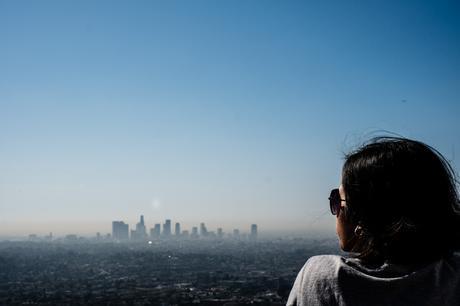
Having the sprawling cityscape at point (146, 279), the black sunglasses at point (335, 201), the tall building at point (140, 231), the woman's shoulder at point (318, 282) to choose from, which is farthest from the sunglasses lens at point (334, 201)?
the tall building at point (140, 231)

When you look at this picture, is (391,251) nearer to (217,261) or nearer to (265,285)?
(265,285)

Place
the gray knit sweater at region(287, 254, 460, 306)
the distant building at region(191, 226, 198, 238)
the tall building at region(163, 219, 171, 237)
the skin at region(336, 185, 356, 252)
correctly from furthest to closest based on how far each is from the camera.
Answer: the tall building at region(163, 219, 171, 237) < the distant building at region(191, 226, 198, 238) < the skin at region(336, 185, 356, 252) < the gray knit sweater at region(287, 254, 460, 306)

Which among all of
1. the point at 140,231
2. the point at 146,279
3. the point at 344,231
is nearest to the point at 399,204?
the point at 344,231

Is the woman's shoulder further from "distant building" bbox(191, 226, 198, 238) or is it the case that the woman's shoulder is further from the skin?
"distant building" bbox(191, 226, 198, 238)

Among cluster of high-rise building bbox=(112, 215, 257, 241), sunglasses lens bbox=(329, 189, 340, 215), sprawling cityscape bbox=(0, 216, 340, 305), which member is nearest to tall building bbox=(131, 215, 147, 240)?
cluster of high-rise building bbox=(112, 215, 257, 241)

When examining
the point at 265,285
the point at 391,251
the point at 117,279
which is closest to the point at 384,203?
the point at 391,251

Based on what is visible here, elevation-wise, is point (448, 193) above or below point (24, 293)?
above

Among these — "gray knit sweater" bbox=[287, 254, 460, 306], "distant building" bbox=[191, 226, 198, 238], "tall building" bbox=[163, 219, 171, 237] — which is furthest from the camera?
"tall building" bbox=[163, 219, 171, 237]

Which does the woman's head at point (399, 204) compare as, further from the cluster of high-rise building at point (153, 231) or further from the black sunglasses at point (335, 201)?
the cluster of high-rise building at point (153, 231)
